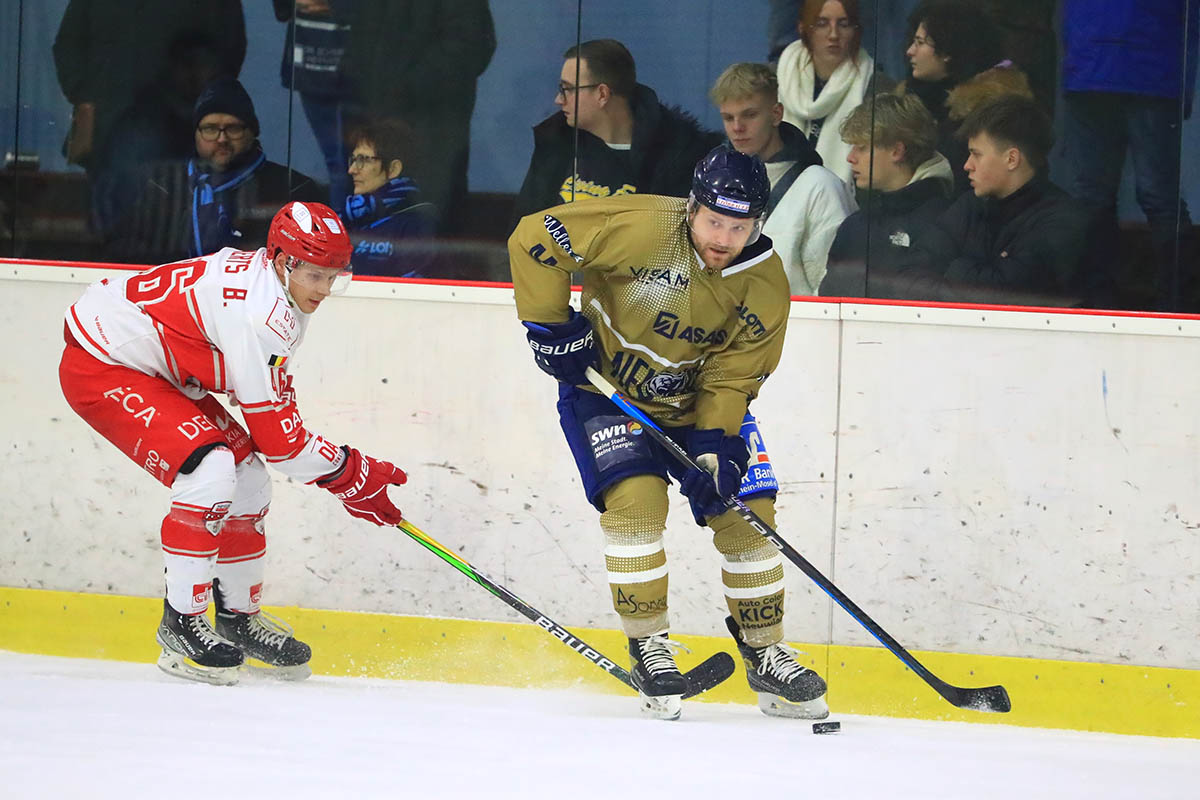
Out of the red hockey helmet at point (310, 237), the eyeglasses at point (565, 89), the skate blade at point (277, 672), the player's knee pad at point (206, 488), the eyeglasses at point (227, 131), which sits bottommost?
the skate blade at point (277, 672)

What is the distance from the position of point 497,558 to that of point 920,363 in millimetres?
1286

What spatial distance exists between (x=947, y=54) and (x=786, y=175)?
535 millimetres

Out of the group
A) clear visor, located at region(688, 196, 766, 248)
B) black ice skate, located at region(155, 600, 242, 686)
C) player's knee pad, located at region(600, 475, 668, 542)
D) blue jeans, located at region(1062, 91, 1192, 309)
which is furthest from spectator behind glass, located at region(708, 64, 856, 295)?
black ice skate, located at region(155, 600, 242, 686)

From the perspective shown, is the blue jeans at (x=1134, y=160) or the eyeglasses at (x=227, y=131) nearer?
the blue jeans at (x=1134, y=160)

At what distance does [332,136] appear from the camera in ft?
12.7

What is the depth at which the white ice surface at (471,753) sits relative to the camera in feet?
6.26

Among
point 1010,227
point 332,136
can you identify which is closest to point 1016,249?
point 1010,227

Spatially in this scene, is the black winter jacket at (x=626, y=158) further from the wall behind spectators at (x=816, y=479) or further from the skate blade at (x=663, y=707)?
the skate blade at (x=663, y=707)

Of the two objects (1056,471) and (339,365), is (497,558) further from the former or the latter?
(1056,471)

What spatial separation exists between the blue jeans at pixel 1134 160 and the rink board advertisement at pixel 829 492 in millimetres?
263

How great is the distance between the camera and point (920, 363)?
138 inches

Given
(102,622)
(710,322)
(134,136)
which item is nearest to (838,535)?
(710,322)

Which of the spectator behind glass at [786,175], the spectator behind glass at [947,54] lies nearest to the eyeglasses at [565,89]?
the spectator behind glass at [786,175]

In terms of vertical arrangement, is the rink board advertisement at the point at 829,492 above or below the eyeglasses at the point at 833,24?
below
